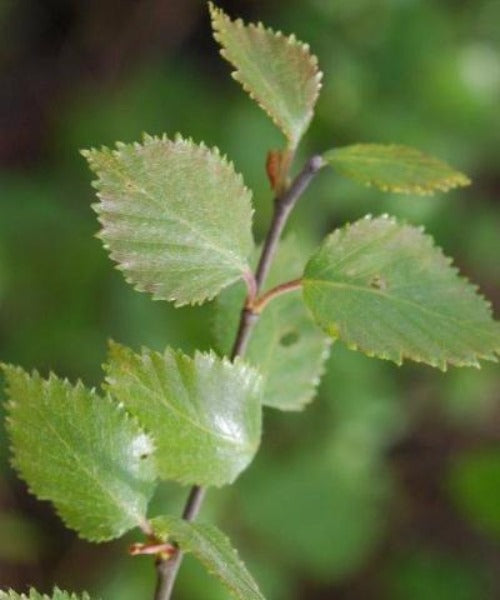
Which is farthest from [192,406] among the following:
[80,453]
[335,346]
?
[335,346]

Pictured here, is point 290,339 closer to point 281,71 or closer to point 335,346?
point 281,71

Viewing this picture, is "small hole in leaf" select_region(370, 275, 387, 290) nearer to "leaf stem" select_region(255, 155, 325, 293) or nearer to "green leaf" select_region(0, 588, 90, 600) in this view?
"leaf stem" select_region(255, 155, 325, 293)

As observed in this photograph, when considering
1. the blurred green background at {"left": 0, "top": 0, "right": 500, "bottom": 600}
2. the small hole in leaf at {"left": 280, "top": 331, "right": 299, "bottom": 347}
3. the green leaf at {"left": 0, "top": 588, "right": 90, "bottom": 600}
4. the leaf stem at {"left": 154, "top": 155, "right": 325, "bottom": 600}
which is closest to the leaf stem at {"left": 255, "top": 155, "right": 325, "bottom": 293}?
the leaf stem at {"left": 154, "top": 155, "right": 325, "bottom": 600}

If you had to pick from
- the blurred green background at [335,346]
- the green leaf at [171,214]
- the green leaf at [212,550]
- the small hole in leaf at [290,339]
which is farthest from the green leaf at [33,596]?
the blurred green background at [335,346]

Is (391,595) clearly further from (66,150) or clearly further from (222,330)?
(222,330)

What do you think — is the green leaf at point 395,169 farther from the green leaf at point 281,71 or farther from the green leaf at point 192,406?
the green leaf at point 192,406

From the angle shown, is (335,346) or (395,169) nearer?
(395,169)
